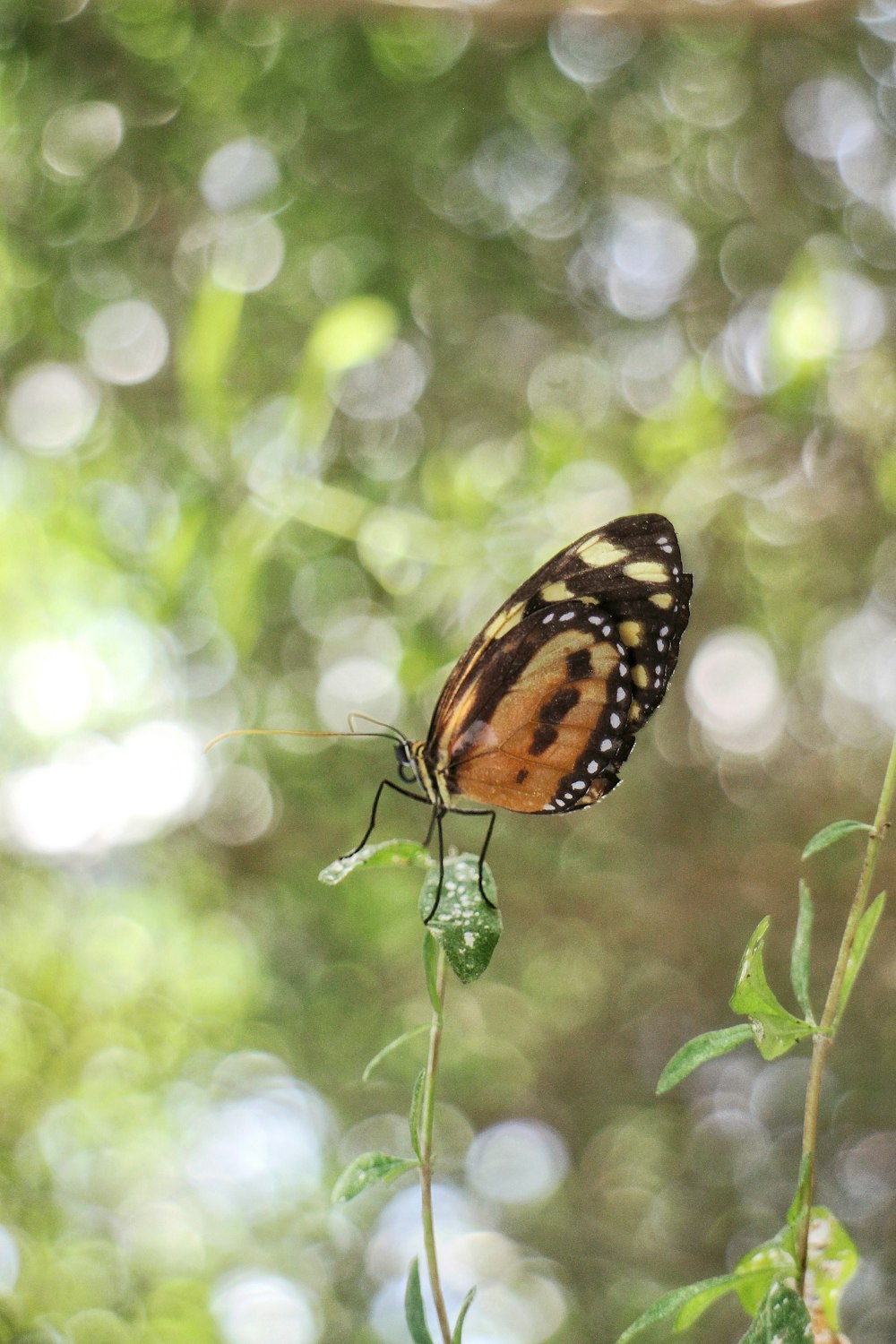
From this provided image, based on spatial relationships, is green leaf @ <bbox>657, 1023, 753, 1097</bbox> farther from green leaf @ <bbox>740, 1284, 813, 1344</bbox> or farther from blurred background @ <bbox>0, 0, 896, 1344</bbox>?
blurred background @ <bbox>0, 0, 896, 1344</bbox>

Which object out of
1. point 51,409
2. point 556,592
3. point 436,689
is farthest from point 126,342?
point 556,592

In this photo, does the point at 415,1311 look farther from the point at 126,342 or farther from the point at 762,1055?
the point at 126,342

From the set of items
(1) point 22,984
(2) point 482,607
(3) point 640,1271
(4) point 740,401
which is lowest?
(3) point 640,1271

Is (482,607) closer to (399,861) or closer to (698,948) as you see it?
(399,861)

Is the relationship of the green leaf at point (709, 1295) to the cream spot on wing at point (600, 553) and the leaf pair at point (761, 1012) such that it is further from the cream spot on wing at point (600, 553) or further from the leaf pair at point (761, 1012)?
the cream spot on wing at point (600, 553)

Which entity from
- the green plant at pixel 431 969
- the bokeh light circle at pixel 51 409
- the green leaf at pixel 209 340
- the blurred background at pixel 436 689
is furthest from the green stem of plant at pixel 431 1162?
the bokeh light circle at pixel 51 409

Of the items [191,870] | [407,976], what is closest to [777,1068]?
[407,976]
